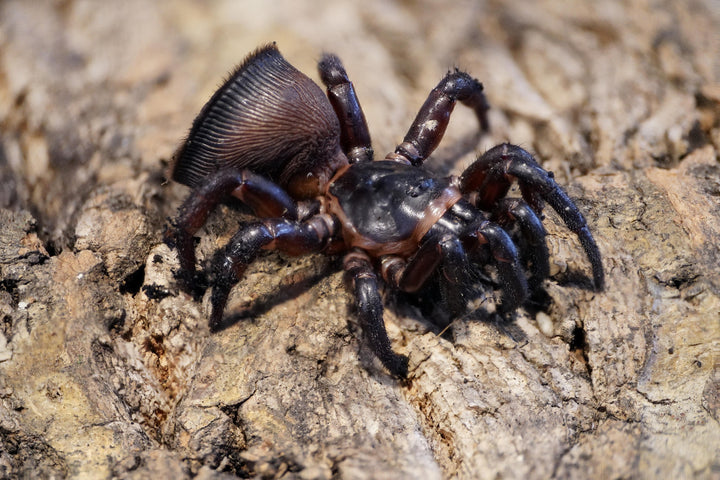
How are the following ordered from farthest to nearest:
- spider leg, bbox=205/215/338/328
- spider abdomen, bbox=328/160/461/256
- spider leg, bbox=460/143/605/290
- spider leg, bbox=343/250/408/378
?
spider abdomen, bbox=328/160/461/256 → spider leg, bbox=460/143/605/290 → spider leg, bbox=205/215/338/328 → spider leg, bbox=343/250/408/378

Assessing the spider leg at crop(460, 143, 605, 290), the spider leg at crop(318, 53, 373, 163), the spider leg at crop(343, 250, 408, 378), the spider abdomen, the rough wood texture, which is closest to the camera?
the rough wood texture

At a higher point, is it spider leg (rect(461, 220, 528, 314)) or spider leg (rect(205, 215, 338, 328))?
spider leg (rect(461, 220, 528, 314))

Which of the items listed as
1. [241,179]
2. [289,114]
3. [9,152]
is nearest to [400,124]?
[289,114]

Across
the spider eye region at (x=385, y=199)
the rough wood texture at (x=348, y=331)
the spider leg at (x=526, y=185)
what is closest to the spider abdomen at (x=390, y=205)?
the spider eye region at (x=385, y=199)

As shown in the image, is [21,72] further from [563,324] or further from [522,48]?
[563,324]

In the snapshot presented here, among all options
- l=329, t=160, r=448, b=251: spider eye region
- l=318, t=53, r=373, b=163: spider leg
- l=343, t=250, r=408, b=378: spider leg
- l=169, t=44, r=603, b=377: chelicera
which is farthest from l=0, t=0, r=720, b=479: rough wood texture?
l=318, t=53, r=373, b=163: spider leg

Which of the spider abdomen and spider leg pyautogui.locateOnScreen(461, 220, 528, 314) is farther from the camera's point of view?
the spider abdomen

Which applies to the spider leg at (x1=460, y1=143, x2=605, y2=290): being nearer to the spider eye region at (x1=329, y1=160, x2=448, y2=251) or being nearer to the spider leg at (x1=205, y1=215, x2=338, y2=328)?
the spider eye region at (x1=329, y1=160, x2=448, y2=251)

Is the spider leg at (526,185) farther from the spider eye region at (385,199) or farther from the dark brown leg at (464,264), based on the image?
the dark brown leg at (464,264)
